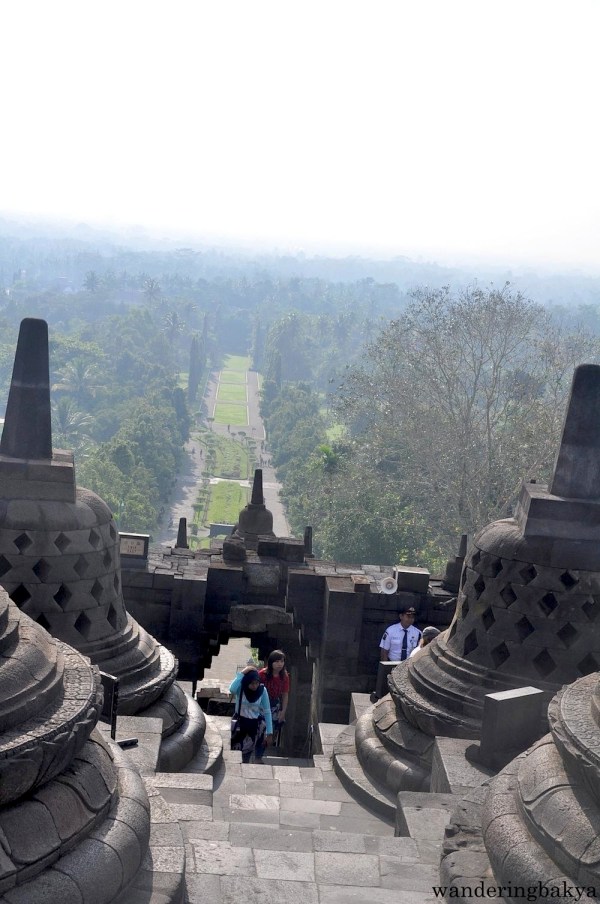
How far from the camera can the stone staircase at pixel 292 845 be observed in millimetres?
6027

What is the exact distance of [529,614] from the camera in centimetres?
923

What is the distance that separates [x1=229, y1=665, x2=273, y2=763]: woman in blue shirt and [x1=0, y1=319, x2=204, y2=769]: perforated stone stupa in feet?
1.52

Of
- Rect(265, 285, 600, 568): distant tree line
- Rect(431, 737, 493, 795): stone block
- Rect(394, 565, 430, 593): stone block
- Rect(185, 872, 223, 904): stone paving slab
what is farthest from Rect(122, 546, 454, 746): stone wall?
Rect(265, 285, 600, 568): distant tree line

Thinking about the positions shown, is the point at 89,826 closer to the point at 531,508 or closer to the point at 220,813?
the point at 220,813

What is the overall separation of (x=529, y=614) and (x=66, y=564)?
4.11m

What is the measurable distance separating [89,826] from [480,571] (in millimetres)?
5182

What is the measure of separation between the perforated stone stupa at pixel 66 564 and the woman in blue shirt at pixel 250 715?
0.46m

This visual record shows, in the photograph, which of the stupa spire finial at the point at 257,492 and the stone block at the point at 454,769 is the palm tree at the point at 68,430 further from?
the stone block at the point at 454,769

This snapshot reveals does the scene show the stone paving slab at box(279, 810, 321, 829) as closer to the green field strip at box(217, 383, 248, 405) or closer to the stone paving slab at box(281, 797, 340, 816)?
the stone paving slab at box(281, 797, 340, 816)

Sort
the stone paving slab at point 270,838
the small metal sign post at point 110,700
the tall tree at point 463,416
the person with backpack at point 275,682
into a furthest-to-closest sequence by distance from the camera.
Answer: the tall tree at point 463,416
the person with backpack at point 275,682
the small metal sign post at point 110,700
the stone paving slab at point 270,838

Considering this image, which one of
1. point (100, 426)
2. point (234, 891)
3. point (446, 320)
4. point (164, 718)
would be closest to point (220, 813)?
point (164, 718)

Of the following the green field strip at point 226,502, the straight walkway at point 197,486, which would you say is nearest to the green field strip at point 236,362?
the straight walkway at point 197,486

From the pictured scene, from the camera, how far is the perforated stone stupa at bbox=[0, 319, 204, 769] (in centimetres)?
914

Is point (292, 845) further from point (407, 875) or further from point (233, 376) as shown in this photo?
point (233, 376)
